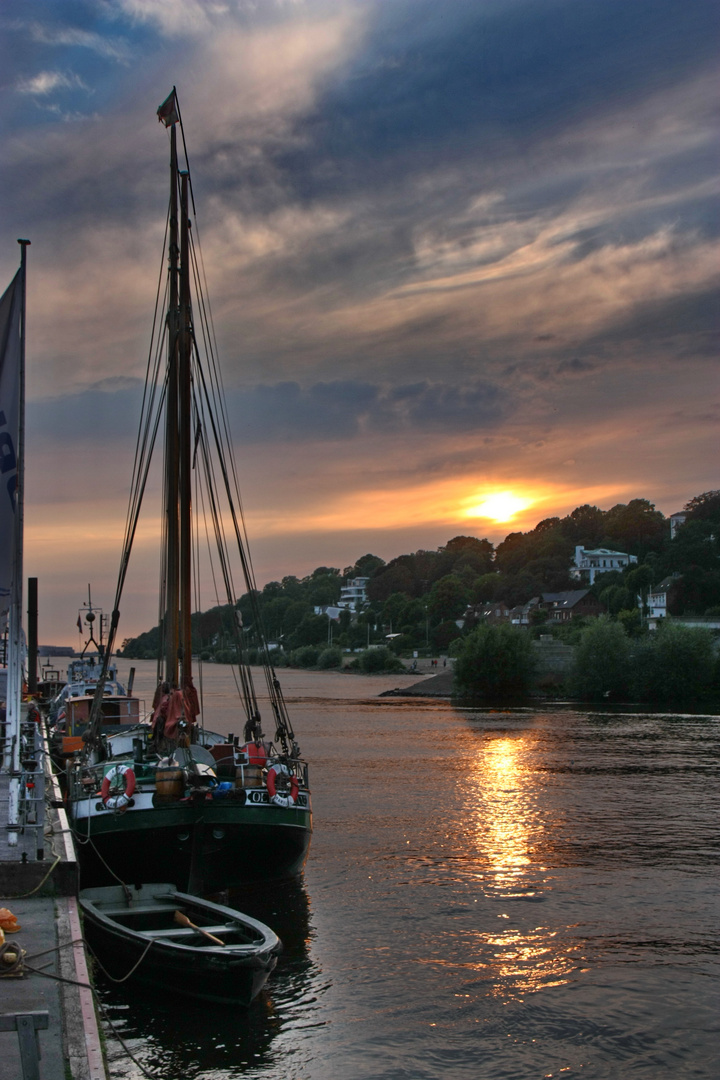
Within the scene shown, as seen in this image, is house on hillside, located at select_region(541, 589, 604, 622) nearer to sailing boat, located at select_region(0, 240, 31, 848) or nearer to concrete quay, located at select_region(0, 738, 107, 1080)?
sailing boat, located at select_region(0, 240, 31, 848)

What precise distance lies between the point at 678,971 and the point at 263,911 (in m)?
8.59

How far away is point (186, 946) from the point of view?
14500 mm

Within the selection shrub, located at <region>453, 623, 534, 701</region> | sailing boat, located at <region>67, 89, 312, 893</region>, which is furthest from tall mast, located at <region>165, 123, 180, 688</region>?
shrub, located at <region>453, 623, 534, 701</region>

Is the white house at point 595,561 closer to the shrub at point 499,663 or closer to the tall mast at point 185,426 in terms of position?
the shrub at point 499,663

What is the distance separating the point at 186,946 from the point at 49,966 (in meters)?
A: 4.33

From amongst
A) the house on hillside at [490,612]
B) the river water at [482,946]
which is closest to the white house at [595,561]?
the house on hillside at [490,612]

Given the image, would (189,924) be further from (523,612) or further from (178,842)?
(523,612)

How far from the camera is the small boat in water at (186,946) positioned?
1423cm

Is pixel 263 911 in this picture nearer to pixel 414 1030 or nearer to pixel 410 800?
pixel 414 1030

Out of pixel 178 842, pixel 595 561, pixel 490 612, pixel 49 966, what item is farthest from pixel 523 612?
pixel 49 966

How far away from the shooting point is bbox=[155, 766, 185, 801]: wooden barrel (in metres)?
18.5

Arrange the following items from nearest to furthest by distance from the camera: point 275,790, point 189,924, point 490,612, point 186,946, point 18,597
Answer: point 186,946
point 18,597
point 189,924
point 275,790
point 490,612

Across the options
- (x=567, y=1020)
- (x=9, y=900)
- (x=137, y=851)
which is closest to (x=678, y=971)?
(x=567, y=1020)

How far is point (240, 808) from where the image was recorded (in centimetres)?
1903
